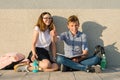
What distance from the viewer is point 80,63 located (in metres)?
6.91

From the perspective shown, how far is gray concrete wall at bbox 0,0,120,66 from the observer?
742 centimetres

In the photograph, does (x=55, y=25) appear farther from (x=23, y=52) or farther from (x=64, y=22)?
(x=23, y=52)

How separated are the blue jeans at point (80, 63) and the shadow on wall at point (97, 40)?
0.66 m

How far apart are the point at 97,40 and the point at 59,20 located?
92 cm

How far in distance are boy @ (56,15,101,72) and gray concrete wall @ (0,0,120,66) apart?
1.12ft

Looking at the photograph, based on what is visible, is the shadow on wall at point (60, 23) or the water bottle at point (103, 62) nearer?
the water bottle at point (103, 62)

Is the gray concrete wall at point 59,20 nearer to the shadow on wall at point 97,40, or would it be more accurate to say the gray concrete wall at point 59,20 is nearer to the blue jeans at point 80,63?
the shadow on wall at point 97,40

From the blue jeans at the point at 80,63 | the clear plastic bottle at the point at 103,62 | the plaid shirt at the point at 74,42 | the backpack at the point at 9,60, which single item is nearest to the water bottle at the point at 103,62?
the clear plastic bottle at the point at 103,62

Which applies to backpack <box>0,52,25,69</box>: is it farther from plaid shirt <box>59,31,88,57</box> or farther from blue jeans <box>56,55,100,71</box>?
plaid shirt <box>59,31,88,57</box>

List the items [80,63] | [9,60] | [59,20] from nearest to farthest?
[80,63]
[9,60]
[59,20]

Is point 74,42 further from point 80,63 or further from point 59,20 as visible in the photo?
point 59,20

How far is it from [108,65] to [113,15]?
1.07 metres

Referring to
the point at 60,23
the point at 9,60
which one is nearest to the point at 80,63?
the point at 60,23

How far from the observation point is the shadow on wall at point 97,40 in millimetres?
7477
